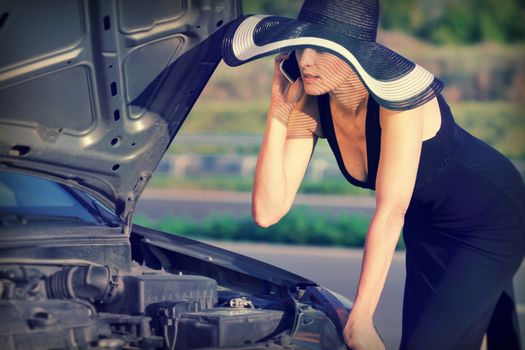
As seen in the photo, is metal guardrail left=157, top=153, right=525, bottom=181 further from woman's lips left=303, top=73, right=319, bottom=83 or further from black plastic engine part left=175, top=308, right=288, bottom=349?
black plastic engine part left=175, top=308, right=288, bottom=349

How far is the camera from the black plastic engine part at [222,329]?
3.06 m

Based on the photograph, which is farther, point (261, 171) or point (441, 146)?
point (261, 171)

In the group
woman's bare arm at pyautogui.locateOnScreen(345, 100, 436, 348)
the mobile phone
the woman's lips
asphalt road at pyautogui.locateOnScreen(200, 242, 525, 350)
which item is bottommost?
asphalt road at pyautogui.locateOnScreen(200, 242, 525, 350)

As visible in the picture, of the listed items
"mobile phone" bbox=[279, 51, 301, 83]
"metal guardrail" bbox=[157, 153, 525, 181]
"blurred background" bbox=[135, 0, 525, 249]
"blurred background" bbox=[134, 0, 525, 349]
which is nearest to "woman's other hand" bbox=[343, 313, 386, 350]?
"mobile phone" bbox=[279, 51, 301, 83]

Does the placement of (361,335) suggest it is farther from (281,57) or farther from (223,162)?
(223,162)

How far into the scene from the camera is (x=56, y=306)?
293cm

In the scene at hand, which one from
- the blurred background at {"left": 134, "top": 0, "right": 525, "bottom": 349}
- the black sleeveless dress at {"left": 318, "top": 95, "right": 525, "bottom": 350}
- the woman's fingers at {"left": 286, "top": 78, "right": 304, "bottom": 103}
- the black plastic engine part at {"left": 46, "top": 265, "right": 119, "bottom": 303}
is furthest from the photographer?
the blurred background at {"left": 134, "top": 0, "right": 525, "bottom": 349}

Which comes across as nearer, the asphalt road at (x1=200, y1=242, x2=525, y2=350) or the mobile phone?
the mobile phone

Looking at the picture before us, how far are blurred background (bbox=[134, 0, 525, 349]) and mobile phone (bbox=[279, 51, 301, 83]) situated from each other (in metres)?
2.22

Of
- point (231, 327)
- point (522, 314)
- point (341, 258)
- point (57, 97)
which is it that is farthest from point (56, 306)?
point (341, 258)

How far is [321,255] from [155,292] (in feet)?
18.4

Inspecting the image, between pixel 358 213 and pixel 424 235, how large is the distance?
7.04 meters

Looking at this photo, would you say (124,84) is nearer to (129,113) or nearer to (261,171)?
(129,113)

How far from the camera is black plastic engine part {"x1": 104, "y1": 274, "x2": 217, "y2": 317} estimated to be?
320 cm
